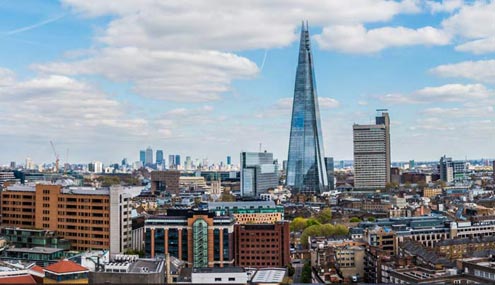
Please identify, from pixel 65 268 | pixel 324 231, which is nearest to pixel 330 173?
pixel 324 231

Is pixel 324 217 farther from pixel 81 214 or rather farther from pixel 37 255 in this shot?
pixel 37 255

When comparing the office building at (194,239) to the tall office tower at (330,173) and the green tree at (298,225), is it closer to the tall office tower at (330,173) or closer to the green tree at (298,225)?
the green tree at (298,225)

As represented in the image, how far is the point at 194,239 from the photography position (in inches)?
1709

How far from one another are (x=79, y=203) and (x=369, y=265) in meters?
20.6

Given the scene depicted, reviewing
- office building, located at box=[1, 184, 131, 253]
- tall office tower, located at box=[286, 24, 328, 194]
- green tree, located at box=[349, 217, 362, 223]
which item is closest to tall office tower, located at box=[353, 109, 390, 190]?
tall office tower, located at box=[286, 24, 328, 194]

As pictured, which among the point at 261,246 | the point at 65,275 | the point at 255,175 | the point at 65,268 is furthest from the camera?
the point at 255,175

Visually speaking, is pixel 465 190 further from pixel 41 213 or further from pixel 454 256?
pixel 41 213

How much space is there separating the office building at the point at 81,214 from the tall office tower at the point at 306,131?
73937 mm

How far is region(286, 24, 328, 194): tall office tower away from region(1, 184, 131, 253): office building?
73.9 m

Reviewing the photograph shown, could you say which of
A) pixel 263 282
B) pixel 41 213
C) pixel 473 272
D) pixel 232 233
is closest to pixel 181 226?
pixel 232 233

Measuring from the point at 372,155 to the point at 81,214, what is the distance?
95.4 m

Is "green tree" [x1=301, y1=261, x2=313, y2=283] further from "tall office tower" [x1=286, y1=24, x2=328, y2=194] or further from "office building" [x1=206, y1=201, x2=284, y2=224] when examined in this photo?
"tall office tower" [x1=286, y1=24, x2=328, y2=194]

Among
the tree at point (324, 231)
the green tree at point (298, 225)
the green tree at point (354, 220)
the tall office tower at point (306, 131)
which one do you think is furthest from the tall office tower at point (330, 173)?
the tree at point (324, 231)

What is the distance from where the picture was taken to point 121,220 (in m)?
45.8
